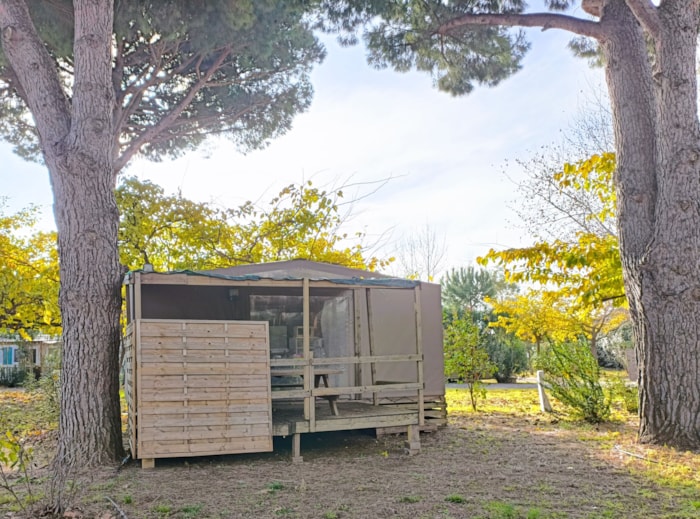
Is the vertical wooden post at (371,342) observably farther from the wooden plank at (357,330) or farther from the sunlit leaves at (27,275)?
the sunlit leaves at (27,275)

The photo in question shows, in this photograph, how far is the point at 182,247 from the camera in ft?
33.2

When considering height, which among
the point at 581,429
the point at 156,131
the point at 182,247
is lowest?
the point at 581,429

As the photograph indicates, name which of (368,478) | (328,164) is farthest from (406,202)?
(368,478)

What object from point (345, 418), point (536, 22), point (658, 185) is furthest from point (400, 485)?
point (536, 22)

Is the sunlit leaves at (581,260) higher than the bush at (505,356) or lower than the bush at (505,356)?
higher

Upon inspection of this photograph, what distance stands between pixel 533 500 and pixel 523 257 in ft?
13.3

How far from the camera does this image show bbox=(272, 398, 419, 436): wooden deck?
5.85m

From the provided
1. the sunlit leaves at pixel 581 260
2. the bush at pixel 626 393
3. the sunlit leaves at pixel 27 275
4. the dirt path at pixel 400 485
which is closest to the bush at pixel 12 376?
the sunlit leaves at pixel 27 275

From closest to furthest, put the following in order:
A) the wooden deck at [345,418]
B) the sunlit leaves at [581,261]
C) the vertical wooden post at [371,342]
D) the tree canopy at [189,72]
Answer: the wooden deck at [345,418], the vertical wooden post at [371,342], the sunlit leaves at [581,261], the tree canopy at [189,72]

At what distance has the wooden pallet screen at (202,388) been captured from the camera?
17.5 ft

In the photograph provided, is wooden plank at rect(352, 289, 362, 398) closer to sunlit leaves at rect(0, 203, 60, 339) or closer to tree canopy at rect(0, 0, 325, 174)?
tree canopy at rect(0, 0, 325, 174)

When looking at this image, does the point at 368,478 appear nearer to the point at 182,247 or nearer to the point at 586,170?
the point at 586,170

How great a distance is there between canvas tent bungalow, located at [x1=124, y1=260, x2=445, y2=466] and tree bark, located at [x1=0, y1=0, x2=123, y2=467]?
0.26 meters

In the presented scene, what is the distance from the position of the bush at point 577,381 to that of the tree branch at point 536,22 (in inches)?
157
